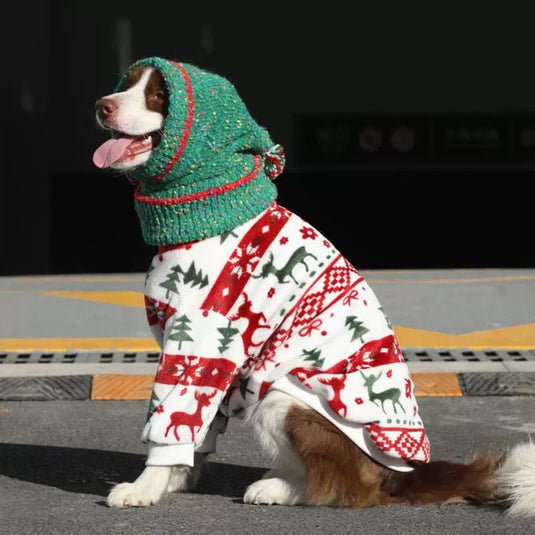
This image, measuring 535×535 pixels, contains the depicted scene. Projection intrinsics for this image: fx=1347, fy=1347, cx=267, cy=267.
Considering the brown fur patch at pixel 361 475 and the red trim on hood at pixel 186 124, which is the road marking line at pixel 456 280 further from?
the red trim on hood at pixel 186 124

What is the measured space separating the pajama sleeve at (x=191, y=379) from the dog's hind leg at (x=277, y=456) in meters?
0.15

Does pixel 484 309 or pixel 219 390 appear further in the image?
pixel 484 309

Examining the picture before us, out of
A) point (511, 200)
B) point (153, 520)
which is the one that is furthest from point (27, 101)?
point (153, 520)

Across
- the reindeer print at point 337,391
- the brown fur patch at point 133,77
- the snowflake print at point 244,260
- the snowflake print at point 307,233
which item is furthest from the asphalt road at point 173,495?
the brown fur patch at point 133,77

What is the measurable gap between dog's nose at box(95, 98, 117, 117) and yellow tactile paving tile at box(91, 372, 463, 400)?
2252 mm

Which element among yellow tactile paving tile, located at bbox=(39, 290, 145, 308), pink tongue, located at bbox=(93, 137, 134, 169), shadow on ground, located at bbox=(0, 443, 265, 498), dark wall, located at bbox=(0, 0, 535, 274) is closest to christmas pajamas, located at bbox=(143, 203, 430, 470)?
pink tongue, located at bbox=(93, 137, 134, 169)

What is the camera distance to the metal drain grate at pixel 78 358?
6.90 m

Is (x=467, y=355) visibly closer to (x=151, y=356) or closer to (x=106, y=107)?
(x=151, y=356)

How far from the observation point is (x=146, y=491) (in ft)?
14.4

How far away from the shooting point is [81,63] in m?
13.4

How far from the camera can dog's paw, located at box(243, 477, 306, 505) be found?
438 cm

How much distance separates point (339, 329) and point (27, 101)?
9428 mm

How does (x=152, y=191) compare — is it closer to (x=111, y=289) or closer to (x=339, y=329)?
(x=339, y=329)

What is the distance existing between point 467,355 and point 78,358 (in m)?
2.02
